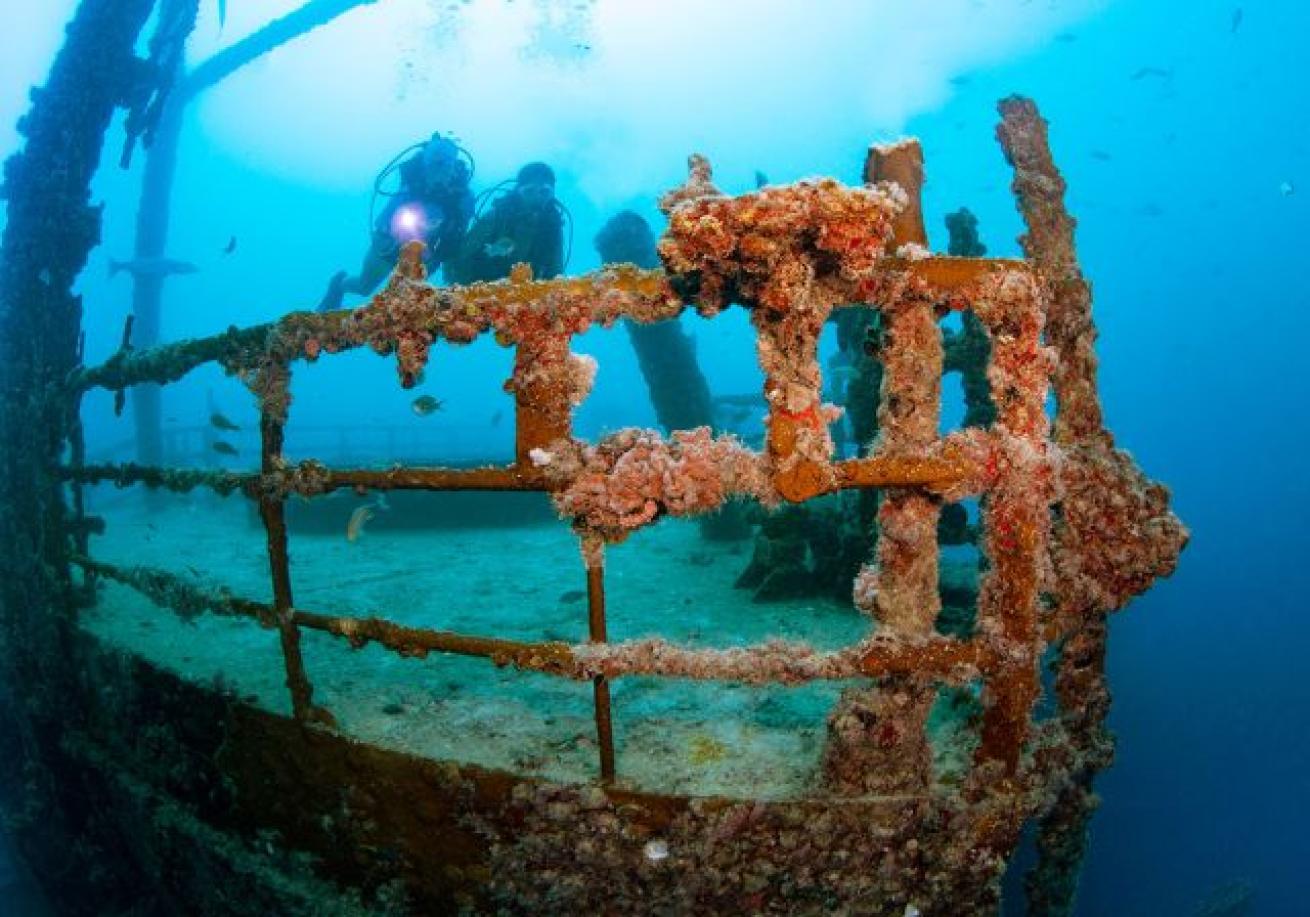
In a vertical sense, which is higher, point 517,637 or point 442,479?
point 442,479

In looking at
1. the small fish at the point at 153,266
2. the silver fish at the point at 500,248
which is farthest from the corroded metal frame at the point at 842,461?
the small fish at the point at 153,266

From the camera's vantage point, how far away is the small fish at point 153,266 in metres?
14.3

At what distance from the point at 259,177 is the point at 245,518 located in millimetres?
168827

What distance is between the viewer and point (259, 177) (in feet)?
499

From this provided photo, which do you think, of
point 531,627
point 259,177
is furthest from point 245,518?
point 259,177

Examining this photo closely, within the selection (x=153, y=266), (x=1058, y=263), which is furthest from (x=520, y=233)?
(x=153, y=266)

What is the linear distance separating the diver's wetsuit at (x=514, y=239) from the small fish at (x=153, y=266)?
9.09 metres

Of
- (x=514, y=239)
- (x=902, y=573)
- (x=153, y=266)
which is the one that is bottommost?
(x=902, y=573)

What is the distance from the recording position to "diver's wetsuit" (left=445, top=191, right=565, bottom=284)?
312 inches

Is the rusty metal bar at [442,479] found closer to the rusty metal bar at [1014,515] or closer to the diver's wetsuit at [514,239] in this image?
the rusty metal bar at [1014,515]

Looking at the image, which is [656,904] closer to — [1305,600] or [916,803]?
[916,803]

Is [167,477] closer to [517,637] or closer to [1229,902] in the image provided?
[517,637]

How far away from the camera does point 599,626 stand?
2.13 m

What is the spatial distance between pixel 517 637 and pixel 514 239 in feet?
15.1
